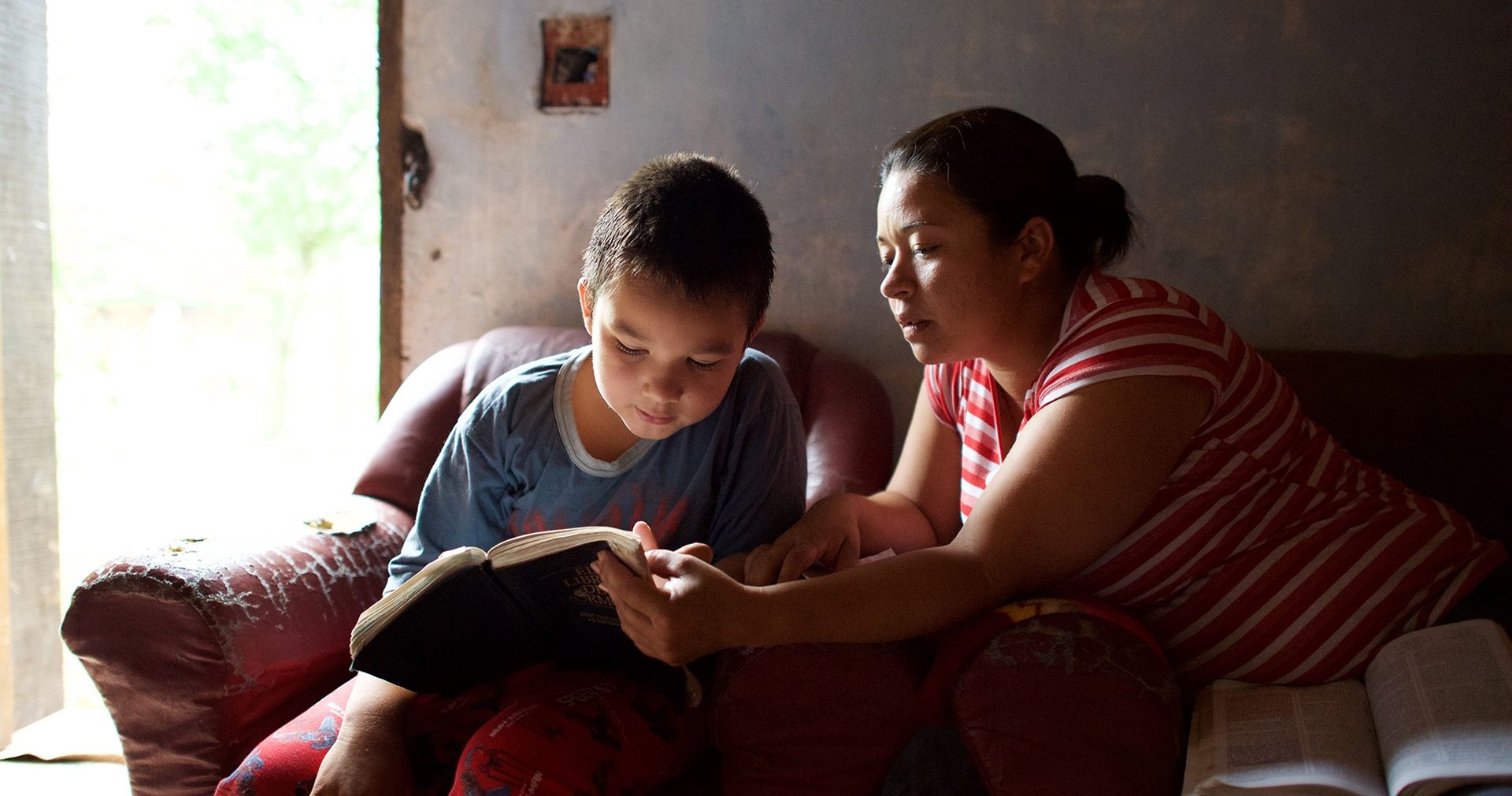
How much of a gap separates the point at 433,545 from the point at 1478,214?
2010mm

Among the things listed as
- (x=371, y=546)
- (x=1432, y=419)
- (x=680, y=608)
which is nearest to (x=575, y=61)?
(x=371, y=546)

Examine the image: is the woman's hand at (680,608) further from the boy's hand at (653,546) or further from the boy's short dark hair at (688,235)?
the boy's short dark hair at (688,235)

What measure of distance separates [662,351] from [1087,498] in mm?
530

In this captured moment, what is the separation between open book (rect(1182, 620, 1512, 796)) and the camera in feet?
2.95

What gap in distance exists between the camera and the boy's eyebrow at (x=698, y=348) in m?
1.19

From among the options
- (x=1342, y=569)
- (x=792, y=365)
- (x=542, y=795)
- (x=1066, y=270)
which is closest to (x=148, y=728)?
(x=542, y=795)

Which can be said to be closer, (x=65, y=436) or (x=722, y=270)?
(x=722, y=270)

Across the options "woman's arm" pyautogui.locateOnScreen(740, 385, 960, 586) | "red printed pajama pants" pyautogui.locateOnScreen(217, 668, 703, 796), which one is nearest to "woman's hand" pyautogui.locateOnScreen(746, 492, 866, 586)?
"woman's arm" pyautogui.locateOnScreen(740, 385, 960, 586)

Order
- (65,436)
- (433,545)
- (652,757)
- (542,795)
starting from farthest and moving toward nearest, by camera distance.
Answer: (65,436), (433,545), (652,757), (542,795)

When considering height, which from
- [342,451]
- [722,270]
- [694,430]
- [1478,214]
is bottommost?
[342,451]

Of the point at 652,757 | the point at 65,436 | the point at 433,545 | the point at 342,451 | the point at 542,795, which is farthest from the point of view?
the point at 342,451

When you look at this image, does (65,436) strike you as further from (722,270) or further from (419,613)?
(722,270)

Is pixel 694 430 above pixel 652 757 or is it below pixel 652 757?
above

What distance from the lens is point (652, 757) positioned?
3.88 ft
